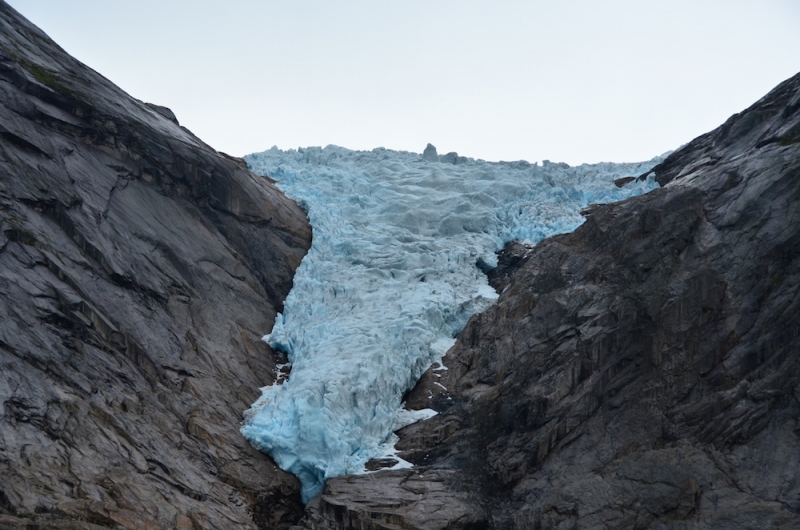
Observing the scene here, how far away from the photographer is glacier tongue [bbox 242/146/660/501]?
2750 cm

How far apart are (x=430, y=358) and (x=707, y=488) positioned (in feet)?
37.8

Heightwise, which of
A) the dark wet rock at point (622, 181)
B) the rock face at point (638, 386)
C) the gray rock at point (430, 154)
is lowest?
the rock face at point (638, 386)

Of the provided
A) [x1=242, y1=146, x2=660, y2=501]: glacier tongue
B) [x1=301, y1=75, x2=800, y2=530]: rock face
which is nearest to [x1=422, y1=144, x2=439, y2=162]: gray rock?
[x1=242, y1=146, x2=660, y2=501]: glacier tongue

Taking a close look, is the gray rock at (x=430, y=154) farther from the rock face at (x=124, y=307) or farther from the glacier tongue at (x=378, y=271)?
the rock face at (x=124, y=307)

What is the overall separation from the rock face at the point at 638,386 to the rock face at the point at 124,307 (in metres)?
4.85

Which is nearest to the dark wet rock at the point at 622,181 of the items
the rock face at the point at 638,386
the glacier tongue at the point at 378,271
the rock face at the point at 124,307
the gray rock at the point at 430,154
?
the glacier tongue at the point at 378,271

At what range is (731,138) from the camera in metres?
32.6

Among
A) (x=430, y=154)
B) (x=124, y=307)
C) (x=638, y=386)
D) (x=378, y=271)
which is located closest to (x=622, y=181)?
(x=430, y=154)

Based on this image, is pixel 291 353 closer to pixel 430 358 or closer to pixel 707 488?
pixel 430 358

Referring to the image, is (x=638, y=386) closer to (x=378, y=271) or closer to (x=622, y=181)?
(x=378, y=271)

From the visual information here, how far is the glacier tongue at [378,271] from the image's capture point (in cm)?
2750

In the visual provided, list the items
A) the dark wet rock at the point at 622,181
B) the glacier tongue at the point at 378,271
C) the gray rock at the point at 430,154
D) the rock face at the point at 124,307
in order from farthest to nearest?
the gray rock at the point at 430,154, the dark wet rock at the point at 622,181, the glacier tongue at the point at 378,271, the rock face at the point at 124,307

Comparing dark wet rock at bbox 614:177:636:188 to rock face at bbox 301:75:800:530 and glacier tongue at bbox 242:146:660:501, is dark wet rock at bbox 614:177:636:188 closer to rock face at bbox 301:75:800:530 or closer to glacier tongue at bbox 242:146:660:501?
glacier tongue at bbox 242:146:660:501

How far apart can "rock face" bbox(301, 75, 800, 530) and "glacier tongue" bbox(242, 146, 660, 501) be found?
1.60m
